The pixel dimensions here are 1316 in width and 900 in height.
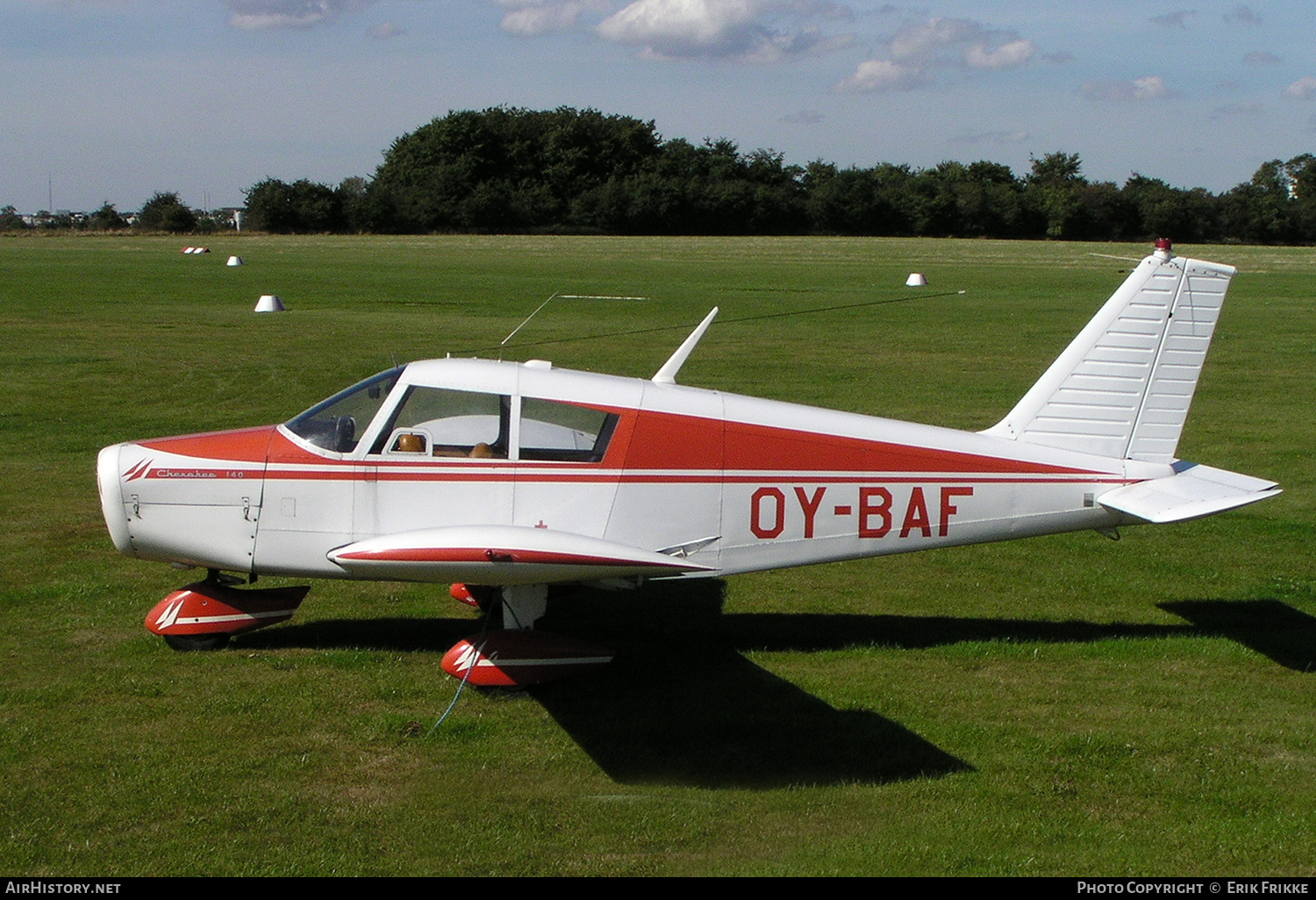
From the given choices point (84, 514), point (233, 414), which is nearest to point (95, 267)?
point (233, 414)

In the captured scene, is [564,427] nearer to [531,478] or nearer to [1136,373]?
[531,478]

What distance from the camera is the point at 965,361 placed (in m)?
23.5

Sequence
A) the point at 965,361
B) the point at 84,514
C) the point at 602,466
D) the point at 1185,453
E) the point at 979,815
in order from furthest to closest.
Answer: the point at 965,361 → the point at 1185,453 → the point at 84,514 → the point at 602,466 → the point at 979,815

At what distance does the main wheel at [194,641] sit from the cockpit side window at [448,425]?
1.89 meters

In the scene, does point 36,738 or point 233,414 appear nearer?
point 36,738

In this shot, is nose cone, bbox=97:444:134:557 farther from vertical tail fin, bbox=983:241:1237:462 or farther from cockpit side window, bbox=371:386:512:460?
vertical tail fin, bbox=983:241:1237:462

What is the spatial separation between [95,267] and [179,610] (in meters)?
47.4

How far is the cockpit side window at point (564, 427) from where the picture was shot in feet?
24.3

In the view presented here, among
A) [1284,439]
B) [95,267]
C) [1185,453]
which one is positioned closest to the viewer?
[1185,453]

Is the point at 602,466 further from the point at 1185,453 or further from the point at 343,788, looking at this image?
the point at 1185,453

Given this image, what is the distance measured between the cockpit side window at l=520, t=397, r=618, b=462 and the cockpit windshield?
89 cm

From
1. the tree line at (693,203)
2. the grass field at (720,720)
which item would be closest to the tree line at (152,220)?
the tree line at (693,203)

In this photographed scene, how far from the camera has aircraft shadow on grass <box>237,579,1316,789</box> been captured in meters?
6.64

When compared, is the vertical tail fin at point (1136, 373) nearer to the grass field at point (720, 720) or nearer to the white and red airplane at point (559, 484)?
the white and red airplane at point (559, 484)
